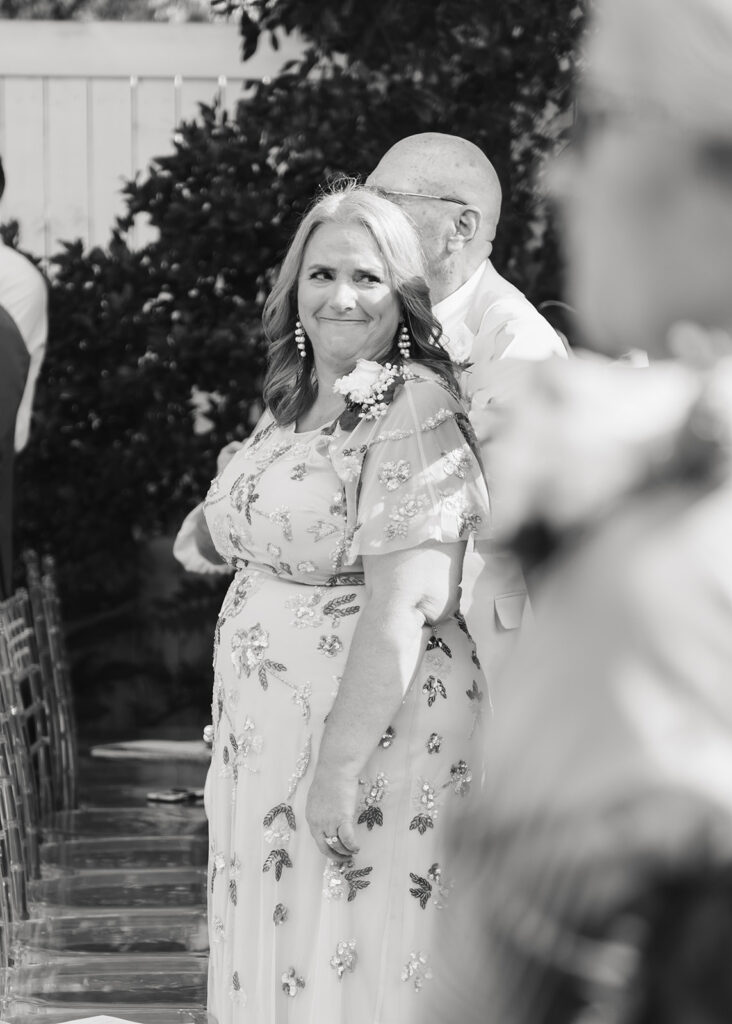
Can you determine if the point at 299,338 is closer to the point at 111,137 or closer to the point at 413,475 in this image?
the point at 413,475

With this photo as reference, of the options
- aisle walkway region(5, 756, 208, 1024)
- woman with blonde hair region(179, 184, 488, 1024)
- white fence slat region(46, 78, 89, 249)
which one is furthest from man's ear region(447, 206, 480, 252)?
white fence slat region(46, 78, 89, 249)

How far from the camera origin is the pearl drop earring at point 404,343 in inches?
121

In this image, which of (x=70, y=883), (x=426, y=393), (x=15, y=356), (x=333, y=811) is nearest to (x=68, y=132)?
(x=15, y=356)

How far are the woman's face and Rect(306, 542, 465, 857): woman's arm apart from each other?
48 centimetres

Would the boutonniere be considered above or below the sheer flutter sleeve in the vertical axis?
above

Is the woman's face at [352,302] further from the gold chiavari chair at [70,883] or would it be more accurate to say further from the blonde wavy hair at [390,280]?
the gold chiavari chair at [70,883]

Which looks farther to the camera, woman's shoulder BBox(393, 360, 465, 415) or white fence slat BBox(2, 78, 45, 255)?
white fence slat BBox(2, 78, 45, 255)

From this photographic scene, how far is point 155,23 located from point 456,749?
17.4 ft

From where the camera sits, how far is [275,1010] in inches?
113

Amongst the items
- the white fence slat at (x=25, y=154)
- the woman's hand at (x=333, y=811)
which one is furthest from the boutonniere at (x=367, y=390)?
the white fence slat at (x=25, y=154)

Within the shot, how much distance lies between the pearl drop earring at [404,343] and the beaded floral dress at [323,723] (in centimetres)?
15

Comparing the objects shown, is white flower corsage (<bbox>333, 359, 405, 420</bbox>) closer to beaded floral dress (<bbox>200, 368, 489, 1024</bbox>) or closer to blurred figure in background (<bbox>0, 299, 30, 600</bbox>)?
beaded floral dress (<bbox>200, 368, 489, 1024</bbox>)

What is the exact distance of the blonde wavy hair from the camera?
3076 millimetres

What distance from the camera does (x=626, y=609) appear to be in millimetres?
846
